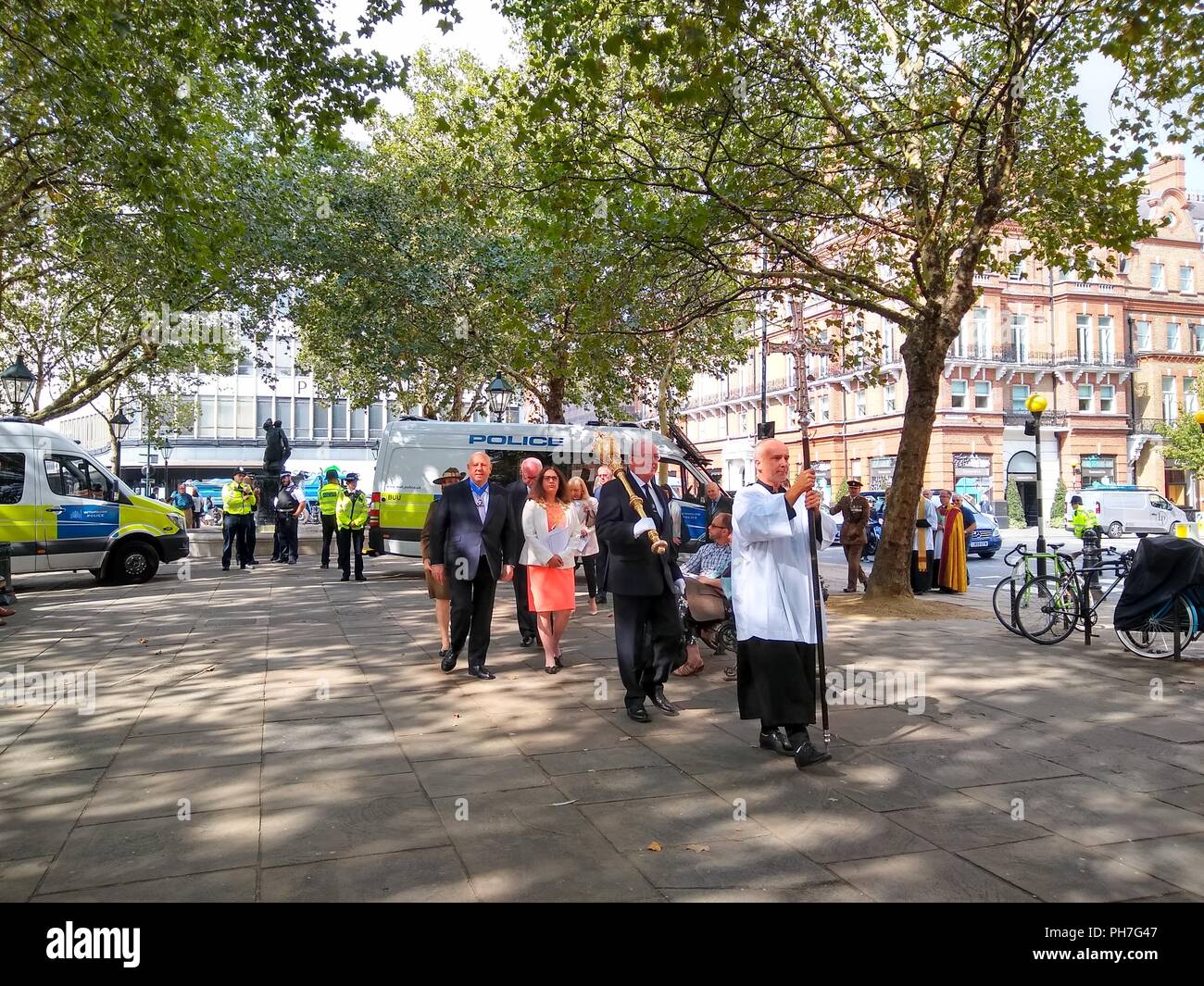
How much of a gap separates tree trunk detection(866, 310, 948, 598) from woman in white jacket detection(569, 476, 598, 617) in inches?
145

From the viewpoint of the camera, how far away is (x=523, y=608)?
9719mm

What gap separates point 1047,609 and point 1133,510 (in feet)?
91.8

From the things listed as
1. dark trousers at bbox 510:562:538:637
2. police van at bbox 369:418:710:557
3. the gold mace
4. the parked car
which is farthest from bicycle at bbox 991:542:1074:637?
the parked car

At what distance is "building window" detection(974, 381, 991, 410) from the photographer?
158 feet

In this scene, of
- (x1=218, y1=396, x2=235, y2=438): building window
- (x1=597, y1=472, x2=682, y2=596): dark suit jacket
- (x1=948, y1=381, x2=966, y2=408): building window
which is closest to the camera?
(x1=597, y1=472, x2=682, y2=596): dark suit jacket

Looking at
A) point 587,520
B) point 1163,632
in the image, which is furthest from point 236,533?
point 1163,632

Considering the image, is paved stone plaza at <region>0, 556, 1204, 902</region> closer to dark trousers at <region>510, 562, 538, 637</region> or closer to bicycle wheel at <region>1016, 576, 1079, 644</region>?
bicycle wheel at <region>1016, 576, 1079, 644</region>

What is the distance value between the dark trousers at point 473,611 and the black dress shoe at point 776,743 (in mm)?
2922

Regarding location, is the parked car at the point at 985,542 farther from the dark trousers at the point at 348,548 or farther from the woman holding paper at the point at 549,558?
the woman holding paper at the point at 549,558

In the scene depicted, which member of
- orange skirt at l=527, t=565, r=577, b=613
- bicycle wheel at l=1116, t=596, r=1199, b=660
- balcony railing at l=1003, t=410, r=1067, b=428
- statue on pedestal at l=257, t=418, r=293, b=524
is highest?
balcony railing at l=1003, t=410, r=1067, b=428

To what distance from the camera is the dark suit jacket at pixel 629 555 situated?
246 inches

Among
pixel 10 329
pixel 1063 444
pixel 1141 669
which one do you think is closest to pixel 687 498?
pixel 1141 669

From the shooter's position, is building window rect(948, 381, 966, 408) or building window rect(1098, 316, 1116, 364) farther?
building window rect(1098, 316, 1116, 364)

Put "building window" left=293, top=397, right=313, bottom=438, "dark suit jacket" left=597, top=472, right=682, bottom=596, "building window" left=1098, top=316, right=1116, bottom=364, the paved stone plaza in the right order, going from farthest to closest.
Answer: "building window" left=293, top=397, right=313, bottom=438
"building window" left=1098, top=316, right=1116, bottom=364
"dark suit jacket" left=597, top=472, right=682, bottom=596
the paved stone plaza
